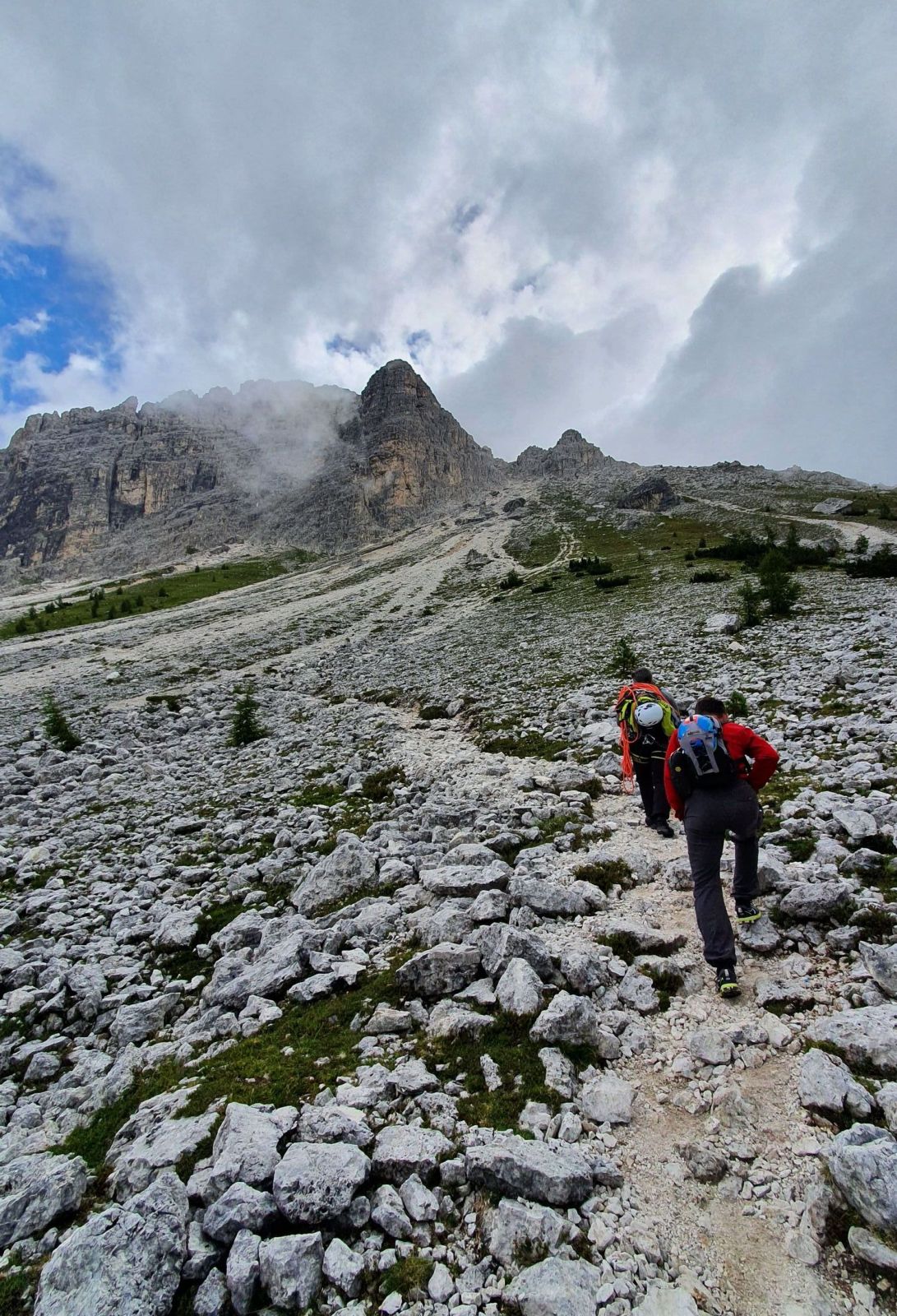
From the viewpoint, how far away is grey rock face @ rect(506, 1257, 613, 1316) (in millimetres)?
3203

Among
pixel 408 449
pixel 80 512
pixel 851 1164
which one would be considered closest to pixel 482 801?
pixel 851 1164

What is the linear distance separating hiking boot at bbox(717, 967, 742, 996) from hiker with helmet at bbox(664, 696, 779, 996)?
590 mm

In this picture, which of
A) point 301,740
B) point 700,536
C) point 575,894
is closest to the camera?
point 575,894

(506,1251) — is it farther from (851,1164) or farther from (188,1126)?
(188,1126)

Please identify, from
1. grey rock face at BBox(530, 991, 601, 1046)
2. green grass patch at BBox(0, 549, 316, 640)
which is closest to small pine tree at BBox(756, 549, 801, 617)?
Answer: grey rock face at BBox(530, 991, 601, 1046)

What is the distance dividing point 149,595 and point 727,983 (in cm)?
10946

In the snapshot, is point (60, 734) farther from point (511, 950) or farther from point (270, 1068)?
point (511, 950)

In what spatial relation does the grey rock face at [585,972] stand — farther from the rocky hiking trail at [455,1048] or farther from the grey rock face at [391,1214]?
the grey rock face at [391,1214]

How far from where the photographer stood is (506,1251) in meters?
3.53

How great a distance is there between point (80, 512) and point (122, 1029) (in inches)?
8494

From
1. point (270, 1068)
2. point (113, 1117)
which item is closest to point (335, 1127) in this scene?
point (270, 1068)

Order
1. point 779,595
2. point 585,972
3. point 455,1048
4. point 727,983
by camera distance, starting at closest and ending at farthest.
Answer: point 455,1048
point 727,983
point 585,972
point 779,595

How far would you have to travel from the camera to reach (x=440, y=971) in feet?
20.7

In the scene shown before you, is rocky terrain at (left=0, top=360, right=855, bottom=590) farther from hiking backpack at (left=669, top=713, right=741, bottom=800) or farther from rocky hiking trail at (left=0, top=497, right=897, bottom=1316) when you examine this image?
hiking backpack at (left=669, top=713, right=741, bottom=800)
